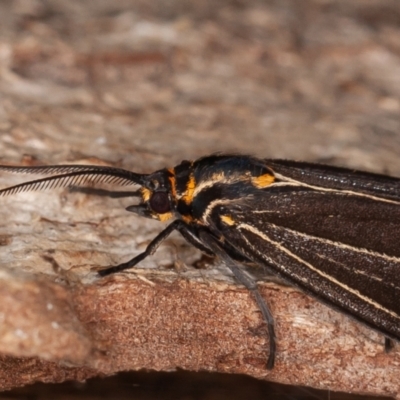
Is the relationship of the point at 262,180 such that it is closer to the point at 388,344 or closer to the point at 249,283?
the point at 249,283

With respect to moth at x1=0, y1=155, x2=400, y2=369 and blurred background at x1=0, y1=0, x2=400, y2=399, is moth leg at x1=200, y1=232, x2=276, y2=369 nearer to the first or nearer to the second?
moth at x1=0, y1=155, x2=400, y2=369

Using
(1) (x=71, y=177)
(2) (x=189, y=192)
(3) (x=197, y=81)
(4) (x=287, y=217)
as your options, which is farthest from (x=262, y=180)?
(3) (x=197, y=81)

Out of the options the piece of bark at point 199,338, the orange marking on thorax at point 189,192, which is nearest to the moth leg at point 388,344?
the piece of bark at point 199,338

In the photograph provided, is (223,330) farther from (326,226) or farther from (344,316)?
(326,226)

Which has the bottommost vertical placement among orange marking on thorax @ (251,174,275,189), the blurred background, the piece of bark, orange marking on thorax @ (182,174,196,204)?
the piece of bark

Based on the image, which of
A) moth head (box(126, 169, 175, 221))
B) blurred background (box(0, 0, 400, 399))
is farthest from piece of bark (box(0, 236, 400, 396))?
blurred background (box(0, 0, 400, 399))

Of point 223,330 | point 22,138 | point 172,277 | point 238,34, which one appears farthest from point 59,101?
point 223,330

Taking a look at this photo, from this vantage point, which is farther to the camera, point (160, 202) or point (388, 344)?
point (160, 202)
